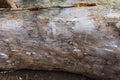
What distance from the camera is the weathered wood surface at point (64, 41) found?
10.5ft

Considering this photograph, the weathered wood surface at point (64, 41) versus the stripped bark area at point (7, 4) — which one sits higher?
the stripped bark area at point (7, 4)

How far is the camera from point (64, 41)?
3311 mm

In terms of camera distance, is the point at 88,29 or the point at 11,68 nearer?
the point at 88,29

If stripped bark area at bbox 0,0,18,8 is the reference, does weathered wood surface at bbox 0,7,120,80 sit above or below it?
below

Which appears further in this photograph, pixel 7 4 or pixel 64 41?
pixel 7 4

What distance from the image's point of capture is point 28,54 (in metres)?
3.43

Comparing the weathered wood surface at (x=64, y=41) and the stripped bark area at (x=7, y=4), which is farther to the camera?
the stripped bark area at (x=7, y=4)

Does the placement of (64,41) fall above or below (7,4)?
below

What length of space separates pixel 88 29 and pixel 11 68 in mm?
1152

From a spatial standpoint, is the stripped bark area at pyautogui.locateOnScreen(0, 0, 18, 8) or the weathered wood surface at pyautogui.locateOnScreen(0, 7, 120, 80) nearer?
the weathered wood surface at pyautogui.locateOnScreen(0, 7, 120, 80)

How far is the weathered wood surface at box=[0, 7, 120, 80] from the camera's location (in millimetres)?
3211

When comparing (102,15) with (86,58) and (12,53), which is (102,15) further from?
(12,53)

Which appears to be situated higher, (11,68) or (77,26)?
(77,26)

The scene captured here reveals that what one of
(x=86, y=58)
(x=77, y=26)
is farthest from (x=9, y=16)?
(x=86, y=58)
